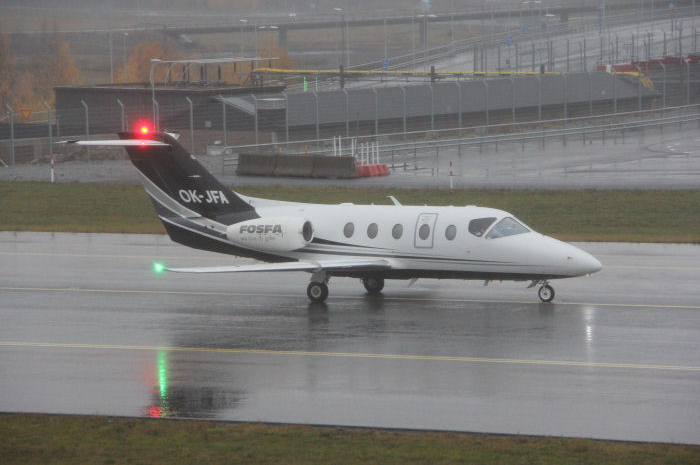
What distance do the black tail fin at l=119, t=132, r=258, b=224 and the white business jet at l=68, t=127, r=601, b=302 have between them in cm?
2

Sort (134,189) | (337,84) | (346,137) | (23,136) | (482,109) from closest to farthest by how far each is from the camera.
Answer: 1. (134,189)
2. (346,137)
3. (23,136)
4. (482,109)
5. (337,84)

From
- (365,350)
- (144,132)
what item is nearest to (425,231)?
(365,350)

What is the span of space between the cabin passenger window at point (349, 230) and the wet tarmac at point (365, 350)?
1.54 m

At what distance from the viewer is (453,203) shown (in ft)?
135

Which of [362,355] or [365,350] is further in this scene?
[365,350]

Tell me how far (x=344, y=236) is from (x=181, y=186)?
445 cm

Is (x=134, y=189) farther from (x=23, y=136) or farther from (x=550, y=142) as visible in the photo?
(x=550, y=142)

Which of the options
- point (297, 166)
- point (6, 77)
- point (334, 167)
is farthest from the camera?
point (6, 77)

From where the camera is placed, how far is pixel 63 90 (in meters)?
70.4

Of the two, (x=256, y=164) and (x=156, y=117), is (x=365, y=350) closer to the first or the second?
(x=256, y=164)

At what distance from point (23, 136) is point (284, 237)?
45354mm

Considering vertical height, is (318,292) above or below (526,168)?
below

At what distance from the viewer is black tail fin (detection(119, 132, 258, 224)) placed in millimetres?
27266

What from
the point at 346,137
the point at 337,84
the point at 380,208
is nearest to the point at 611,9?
the point at 337,84
